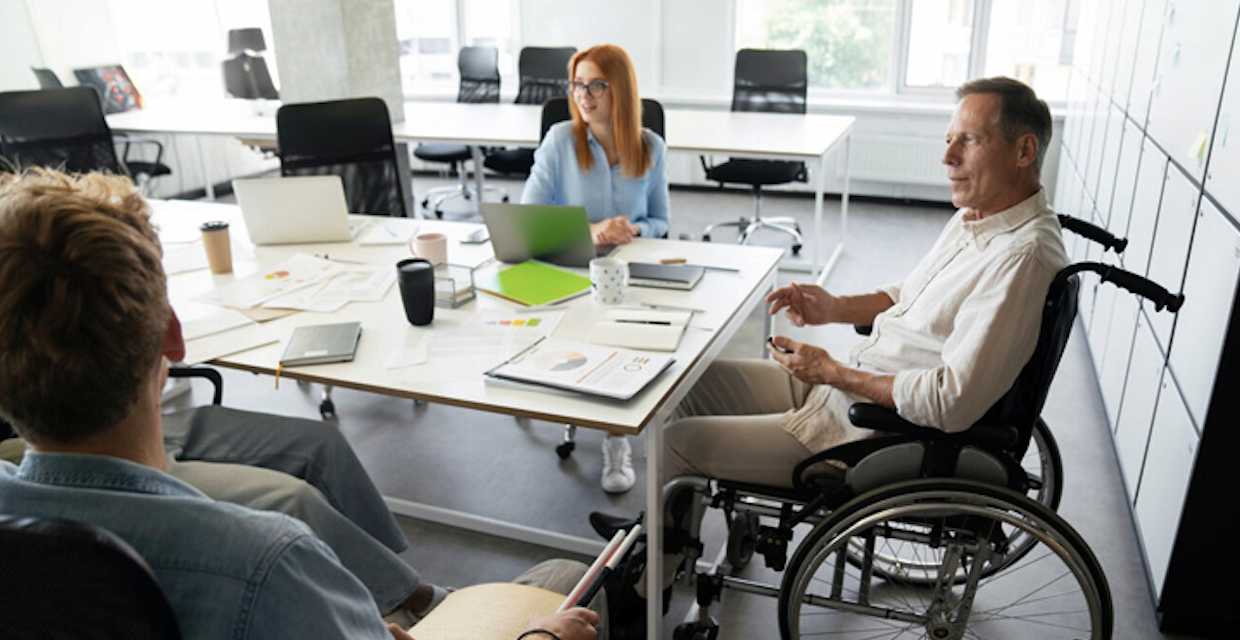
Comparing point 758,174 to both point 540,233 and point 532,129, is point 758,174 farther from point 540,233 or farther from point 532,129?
point 540,233

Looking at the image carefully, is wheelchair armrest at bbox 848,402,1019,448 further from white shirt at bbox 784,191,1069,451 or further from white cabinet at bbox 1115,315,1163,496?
white cabinet at bbox 1115,315,1163,496

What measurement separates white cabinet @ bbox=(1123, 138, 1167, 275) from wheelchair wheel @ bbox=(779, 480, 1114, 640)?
115 cm

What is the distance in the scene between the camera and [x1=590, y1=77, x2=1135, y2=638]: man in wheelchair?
168cm

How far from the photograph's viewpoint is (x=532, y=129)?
482cm

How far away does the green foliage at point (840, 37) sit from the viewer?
6215mm

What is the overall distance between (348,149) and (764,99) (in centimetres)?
283

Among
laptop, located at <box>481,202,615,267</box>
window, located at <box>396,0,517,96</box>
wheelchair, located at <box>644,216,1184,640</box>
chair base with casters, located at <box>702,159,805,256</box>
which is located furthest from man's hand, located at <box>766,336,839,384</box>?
window, located at <box>396,0,517,96</box>

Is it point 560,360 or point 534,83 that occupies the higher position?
point 534,83

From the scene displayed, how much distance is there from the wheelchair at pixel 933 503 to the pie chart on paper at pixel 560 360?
33cm

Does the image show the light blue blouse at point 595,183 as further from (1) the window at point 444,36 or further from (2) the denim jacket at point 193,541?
(1) the window at point 444,36

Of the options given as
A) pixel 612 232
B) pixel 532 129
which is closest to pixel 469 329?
pixel 612 232

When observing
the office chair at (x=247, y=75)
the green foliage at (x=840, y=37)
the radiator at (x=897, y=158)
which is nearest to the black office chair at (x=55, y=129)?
the office chair at (x=247, y=75)

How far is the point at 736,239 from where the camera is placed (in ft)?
18.0

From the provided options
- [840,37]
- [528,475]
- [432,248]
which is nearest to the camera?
[432,248]
